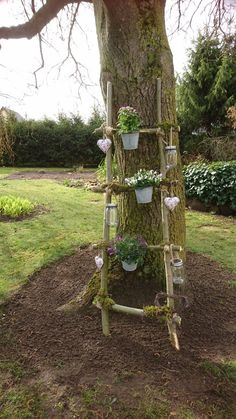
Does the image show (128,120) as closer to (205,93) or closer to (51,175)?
(51,175)

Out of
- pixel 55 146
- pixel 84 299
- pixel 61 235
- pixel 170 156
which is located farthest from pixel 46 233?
pixel 55 146

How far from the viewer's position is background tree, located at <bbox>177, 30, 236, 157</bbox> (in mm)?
11852

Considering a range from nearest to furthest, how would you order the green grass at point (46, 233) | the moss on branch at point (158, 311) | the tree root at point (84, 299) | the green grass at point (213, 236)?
the moss on branch at point (158, 311)
the tree root at point (84, 299)
the green grass at point (46, 233)
the green grass at point (213, 236)

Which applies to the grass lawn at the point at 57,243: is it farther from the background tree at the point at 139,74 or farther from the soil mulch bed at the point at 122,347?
the background tree at the point at 139,74

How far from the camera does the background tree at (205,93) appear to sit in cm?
1185

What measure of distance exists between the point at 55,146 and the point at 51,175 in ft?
12.0

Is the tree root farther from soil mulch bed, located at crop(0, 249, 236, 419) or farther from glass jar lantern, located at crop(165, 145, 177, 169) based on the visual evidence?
glass jar lantern, located at crop(165, 145, 177, 169)

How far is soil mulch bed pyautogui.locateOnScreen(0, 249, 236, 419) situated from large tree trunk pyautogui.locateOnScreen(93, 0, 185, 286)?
497 mm

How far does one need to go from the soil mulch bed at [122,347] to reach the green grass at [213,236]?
4.02ft

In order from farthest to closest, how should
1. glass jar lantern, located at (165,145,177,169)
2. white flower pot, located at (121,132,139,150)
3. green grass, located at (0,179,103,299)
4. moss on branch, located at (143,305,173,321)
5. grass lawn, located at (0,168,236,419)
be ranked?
green grass, located at (0,179,103,299) → glass jar lantern, located at (165,145,177,169) → white flower pot, located at (121,132,139,150) → moss on branch, located at (143,305,173,321) → grass lawn, located at (0,168,236,419)

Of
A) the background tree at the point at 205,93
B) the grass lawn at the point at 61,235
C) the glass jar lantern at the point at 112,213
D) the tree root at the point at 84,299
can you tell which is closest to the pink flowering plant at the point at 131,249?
the glass jar lantern at the point at 112,213

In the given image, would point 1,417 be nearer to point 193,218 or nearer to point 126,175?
point 126,175

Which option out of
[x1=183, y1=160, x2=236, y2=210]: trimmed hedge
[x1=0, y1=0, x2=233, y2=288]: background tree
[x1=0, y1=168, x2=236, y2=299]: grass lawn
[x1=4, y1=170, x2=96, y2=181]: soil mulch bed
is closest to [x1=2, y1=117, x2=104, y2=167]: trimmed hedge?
[x1=4, y1=170, x2=96, y2=181]: soil mulch bed

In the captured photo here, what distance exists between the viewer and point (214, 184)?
297 inches
